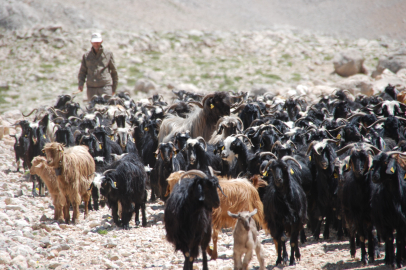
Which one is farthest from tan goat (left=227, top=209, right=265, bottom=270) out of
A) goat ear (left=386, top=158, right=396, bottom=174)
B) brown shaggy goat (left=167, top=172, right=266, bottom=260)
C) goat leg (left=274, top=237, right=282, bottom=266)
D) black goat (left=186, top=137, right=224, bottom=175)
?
black goat (left=186, top=137, right=224, bottom=175)

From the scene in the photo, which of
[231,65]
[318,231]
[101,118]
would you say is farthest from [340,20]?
[318,231]

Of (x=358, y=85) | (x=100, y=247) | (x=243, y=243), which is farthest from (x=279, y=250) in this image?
(x=358, y=85)

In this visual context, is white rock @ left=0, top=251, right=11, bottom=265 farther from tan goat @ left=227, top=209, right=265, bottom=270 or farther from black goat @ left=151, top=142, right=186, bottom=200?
black goat @ left=151, top=142, right=186, bottom=200

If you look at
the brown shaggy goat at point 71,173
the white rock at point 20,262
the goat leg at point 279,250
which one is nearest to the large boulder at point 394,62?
the brown shaggy goat at point 71,173

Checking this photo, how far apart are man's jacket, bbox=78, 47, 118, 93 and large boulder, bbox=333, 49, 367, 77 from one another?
16.0m

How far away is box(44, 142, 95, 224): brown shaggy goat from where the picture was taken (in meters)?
7.91

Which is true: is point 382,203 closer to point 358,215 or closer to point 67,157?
point 358,215

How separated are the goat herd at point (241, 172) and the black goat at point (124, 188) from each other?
2 cm

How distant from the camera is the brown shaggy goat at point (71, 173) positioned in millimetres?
7908

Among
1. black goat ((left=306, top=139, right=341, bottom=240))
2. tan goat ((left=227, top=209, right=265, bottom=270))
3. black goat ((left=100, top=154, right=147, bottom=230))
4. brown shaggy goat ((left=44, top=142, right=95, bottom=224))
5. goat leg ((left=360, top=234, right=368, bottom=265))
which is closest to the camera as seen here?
tan goat ((left=227, top=209, right=265, bottom=270))

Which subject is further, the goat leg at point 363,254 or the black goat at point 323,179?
the black goat at point 323,179

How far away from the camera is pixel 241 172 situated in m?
8.01

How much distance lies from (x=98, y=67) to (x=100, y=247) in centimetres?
763

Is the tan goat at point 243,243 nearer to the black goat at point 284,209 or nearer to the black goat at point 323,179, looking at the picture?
the black goat at point 284,209
